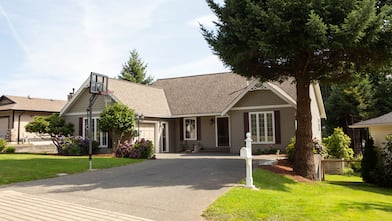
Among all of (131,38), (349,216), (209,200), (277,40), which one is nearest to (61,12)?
(131,38)

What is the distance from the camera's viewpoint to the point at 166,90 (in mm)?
26453

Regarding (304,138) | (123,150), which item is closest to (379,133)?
(304,138)

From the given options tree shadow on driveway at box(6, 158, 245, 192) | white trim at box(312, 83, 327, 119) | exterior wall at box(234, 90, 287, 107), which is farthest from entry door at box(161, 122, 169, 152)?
white trim at box(312, 83, 327, 119)

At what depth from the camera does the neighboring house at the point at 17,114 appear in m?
28.6

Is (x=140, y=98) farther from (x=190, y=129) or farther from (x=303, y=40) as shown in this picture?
(x=303, y=40)

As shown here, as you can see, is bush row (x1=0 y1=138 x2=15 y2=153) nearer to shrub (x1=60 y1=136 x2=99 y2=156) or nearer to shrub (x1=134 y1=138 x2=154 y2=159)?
shrub (x1=60 y1=136 x2=99 y2=156)

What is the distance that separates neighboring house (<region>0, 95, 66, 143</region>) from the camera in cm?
2863

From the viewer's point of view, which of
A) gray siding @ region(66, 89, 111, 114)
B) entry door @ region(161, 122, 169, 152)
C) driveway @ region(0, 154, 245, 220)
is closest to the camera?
driveway @ region(0, 154, 245, 220)

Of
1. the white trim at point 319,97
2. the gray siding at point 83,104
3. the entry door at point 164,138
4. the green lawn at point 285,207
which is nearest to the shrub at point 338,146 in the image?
the white trim at point 319,97

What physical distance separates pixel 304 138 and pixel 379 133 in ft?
12.7

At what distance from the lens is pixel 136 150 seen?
1738cm

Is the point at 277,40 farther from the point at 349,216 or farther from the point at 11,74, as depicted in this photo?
the point at 11,74

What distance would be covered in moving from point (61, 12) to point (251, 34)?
26.5 ft

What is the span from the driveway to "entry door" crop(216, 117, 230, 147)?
9.77m
